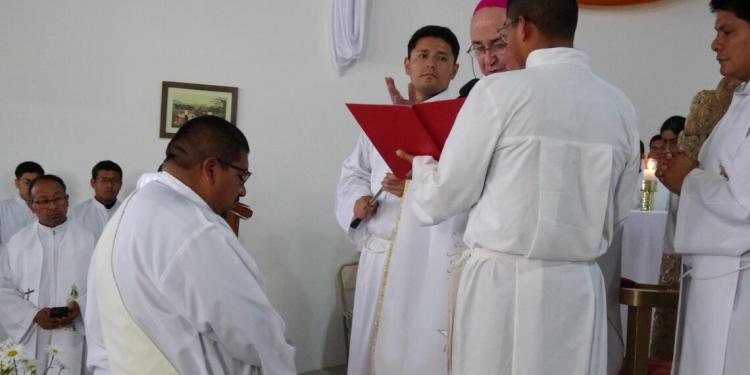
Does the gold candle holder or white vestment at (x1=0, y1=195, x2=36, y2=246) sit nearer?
the gold candle holder

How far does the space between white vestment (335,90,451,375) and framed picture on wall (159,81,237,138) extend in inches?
83.2

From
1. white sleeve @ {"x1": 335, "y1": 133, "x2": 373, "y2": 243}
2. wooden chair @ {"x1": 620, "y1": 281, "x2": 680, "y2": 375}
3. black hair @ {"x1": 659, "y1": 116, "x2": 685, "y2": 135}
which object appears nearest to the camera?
wooden chair @ {"x1": 620, "y1": 281, "x2": 680, "y2": 375}

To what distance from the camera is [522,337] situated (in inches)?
87.6

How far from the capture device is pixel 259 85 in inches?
233

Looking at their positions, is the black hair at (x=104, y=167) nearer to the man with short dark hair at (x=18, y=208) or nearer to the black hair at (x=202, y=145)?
the man with short dark hair at (x=18, y=208)

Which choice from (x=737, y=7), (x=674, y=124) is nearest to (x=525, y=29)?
(x=737, y=7)

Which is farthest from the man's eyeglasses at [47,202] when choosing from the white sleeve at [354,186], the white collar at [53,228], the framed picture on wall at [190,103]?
the white sleeve at [354,186]

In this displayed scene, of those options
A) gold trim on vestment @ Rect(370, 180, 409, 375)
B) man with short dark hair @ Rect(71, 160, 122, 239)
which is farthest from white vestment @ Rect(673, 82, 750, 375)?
man with short dark hair @ Rect(71, 160, 122, 239)

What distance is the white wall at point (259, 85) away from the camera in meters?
5.40

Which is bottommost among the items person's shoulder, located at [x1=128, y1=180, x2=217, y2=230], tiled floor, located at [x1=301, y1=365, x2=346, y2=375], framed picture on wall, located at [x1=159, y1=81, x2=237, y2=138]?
tiled floor, located at [x1=301, y1=365, x2=346, y2=375]

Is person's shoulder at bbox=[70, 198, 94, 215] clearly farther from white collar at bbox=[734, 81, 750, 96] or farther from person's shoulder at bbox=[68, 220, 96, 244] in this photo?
white collar at bbox=[734, 81, 750, 96]

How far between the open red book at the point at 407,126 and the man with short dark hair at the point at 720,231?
78cm

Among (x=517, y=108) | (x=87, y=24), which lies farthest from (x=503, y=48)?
(x=87, y=24)

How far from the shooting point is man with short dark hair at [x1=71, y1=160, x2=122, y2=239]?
5352 millimetres
